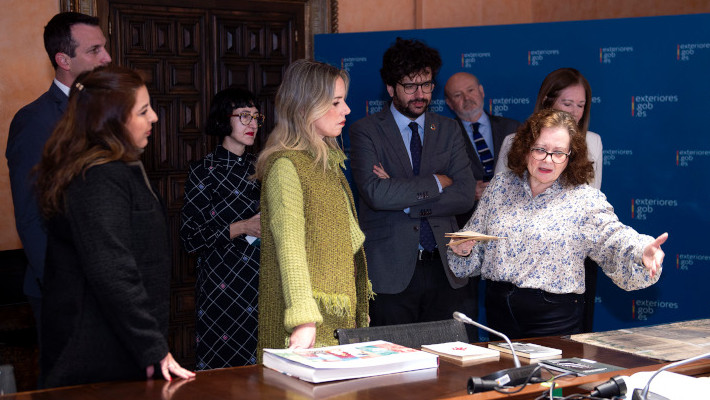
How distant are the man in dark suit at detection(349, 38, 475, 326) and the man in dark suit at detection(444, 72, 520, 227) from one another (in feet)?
1.74

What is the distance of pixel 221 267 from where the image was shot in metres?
3.89

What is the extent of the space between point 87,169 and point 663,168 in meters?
3.81

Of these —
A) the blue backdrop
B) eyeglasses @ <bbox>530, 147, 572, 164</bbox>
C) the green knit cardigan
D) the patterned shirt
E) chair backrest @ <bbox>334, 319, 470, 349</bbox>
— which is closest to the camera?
chair backrest @ <bbox>334, 319, 470, 349</bbox>

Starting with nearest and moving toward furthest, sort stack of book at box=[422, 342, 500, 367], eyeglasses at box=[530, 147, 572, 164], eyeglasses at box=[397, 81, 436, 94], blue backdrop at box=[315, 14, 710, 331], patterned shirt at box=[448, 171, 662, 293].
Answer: stack of book at box=[422, 342, 500, 367] → patterned shirt at box=[448, 171, 662, 293] → eyeglasses at box=[530, 147, 572, 164] → eyeglasses at box=[397, 81, 436, 94] → blue backdrop at box=[315, 14, 710, 331]

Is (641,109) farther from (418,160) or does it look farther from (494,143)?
(418,160)

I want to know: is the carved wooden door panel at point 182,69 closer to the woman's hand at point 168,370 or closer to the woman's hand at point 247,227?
the woman's hand at point 247,227

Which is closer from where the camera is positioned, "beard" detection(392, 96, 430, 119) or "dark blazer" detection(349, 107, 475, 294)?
"dark blazer" detection(349, 107, 475, 294)

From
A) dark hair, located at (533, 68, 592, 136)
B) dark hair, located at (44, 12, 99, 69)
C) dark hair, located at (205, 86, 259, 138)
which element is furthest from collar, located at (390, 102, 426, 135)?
dark hair, located at (44, 12, 99, 69)

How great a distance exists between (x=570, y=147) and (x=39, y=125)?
207cm

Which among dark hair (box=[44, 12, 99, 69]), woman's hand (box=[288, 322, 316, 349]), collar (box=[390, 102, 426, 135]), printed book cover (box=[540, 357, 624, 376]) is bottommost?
printed book cover (box=[540, 357, 624, 376])

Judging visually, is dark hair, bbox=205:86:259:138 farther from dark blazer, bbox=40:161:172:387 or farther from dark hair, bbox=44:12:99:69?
dark blazer, bbox=40:161:172:387

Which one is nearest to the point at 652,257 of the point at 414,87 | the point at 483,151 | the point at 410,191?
the point at 410,191

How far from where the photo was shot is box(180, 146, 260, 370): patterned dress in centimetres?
388

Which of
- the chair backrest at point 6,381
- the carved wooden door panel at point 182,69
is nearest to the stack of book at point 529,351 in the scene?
the chair backrest at point 6,381
